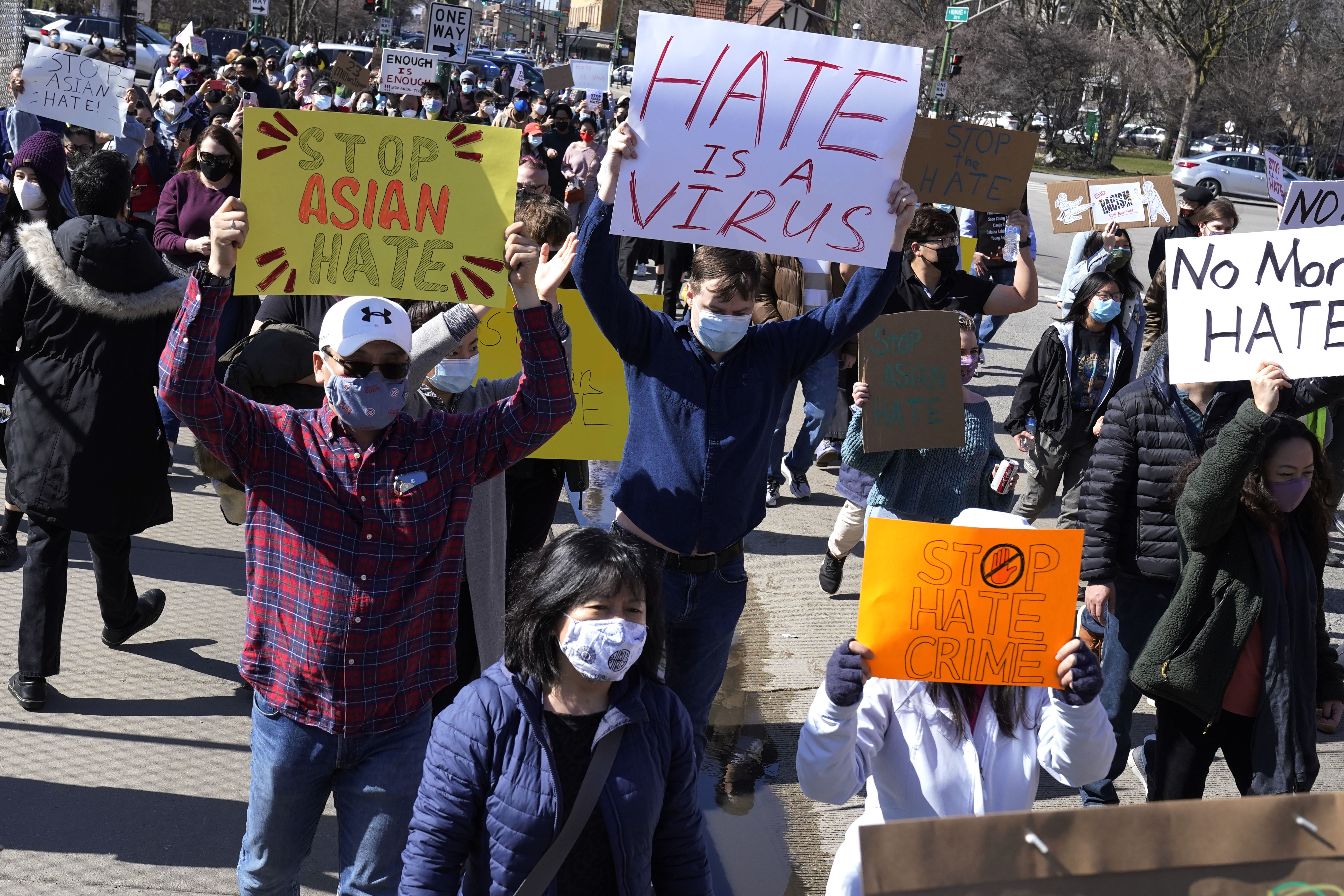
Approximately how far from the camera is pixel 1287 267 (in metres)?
3.77

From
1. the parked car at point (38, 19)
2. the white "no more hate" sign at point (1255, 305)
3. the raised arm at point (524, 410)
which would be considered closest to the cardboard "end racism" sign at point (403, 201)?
the raised arm at point (524, 410)

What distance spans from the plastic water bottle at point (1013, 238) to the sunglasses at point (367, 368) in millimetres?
4135

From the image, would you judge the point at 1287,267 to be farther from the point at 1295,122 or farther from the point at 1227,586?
the point at 1295,122

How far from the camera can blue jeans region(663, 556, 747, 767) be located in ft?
12.2

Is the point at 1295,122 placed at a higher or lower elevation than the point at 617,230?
higher

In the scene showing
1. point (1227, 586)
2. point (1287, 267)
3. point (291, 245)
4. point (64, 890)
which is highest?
point (1287, 267)

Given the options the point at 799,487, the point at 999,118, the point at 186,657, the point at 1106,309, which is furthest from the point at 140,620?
the point at 999,118

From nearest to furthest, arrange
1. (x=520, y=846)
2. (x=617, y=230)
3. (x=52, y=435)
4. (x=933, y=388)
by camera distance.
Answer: (x=520, y=846), (x=617, y=230), (x=52, y=435), (x=933, y=388)

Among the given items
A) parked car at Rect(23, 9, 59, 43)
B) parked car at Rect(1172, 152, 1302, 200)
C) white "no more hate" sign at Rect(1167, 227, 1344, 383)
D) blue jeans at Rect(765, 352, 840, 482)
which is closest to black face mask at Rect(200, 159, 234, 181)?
blue jeans at Rect(765, 352, 840, 482)

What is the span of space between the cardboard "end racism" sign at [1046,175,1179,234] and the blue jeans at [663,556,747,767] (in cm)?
581

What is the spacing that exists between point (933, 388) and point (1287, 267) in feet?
5.69

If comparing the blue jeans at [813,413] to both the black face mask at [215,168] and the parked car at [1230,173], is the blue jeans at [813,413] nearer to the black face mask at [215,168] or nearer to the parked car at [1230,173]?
the black face mask at [215,168]

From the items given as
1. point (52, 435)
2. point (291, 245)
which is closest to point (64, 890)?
point (52, 435)

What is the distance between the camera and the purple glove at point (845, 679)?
8.62 ft
